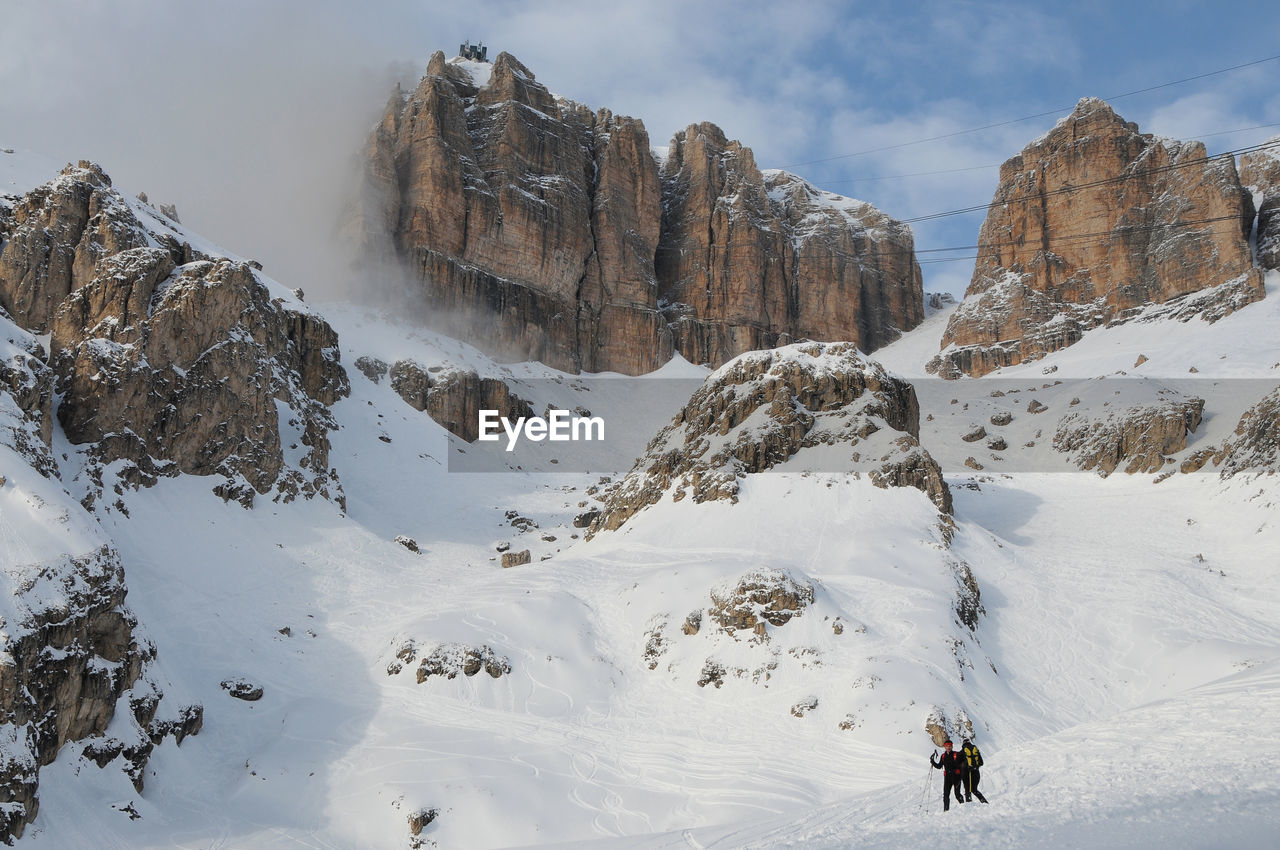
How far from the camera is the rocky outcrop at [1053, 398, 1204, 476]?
5097cm

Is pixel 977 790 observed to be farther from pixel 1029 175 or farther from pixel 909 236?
pixel 909 236

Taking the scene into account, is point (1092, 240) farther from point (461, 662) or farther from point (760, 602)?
point (461, 662)

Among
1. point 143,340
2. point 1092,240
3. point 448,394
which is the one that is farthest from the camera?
point 1092,240

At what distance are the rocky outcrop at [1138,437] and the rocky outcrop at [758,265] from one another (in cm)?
4637

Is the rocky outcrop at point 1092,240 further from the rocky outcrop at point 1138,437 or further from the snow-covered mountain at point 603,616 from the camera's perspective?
the snow-covered mountain at point 603,616

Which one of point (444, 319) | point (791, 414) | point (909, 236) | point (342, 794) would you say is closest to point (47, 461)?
point (342, 794)

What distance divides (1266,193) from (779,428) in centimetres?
7670

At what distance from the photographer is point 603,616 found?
30.6m

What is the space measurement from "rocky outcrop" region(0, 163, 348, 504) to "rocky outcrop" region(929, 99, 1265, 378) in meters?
74.2

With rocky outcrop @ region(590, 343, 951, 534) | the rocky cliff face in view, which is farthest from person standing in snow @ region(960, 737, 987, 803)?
rocky outcrop @ region(590, 343, 951, 534)

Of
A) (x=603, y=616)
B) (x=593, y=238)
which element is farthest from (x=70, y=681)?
(x=593, y=238)

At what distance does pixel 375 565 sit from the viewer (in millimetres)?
37938

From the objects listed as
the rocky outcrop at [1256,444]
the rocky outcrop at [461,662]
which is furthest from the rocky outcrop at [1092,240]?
the rocky outcrop at [461,662]

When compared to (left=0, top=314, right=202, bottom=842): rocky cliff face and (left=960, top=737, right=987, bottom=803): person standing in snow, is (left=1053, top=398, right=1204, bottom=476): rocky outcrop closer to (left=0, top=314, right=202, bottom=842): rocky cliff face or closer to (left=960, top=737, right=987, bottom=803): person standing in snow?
(left=960, top=737, right=987, bottom=803): person standing in snow
